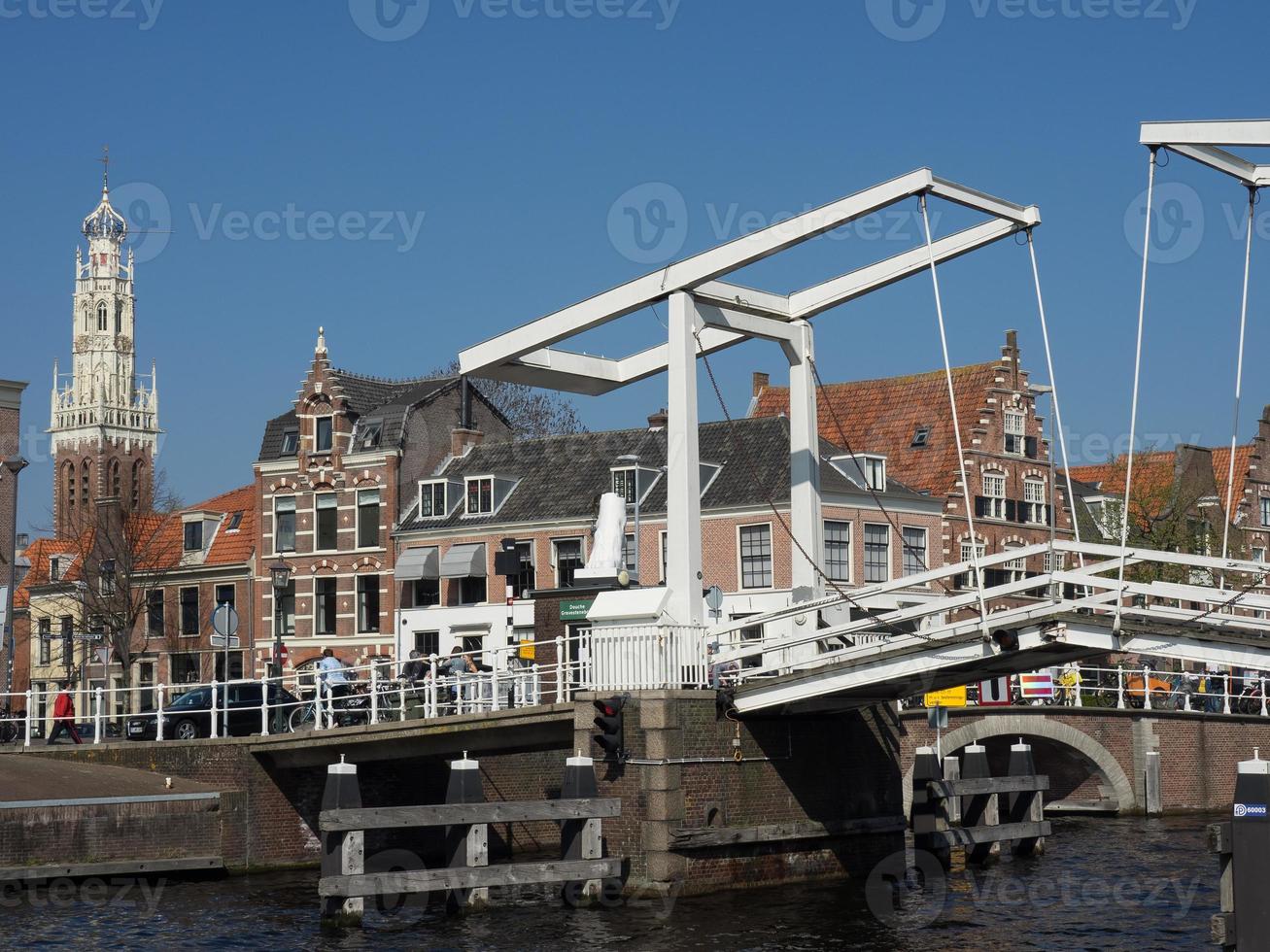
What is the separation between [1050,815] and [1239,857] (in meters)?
22.0

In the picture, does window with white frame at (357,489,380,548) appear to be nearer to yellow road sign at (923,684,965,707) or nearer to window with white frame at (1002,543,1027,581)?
window with white frame at (1002,543,1027,581)

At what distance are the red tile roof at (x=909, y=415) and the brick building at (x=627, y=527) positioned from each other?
164 cm

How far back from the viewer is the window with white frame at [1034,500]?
4331 centimetres

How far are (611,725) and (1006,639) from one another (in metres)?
4.55

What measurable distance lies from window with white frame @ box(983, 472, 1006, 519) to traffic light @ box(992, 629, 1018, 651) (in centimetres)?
2568

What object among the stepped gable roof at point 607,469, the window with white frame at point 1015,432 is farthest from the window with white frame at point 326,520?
the window with white frame at point 1015,432

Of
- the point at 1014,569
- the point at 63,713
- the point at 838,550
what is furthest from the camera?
the point at 1014,569

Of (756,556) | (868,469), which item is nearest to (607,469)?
(756,556)

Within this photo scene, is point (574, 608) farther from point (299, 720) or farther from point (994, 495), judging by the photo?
point (994, 495)

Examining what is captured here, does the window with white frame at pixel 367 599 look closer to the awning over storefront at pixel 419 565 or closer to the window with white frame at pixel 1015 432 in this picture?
the awning over storefront at pixel 419 565

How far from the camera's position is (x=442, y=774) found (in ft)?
86.8

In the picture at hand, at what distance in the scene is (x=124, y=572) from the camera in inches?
1753

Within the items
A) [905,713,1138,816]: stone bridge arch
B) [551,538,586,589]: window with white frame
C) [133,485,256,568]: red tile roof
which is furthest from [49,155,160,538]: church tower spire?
[905,713,1138,816]: stone bridge arch

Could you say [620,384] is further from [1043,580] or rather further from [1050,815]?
[1050,815]
